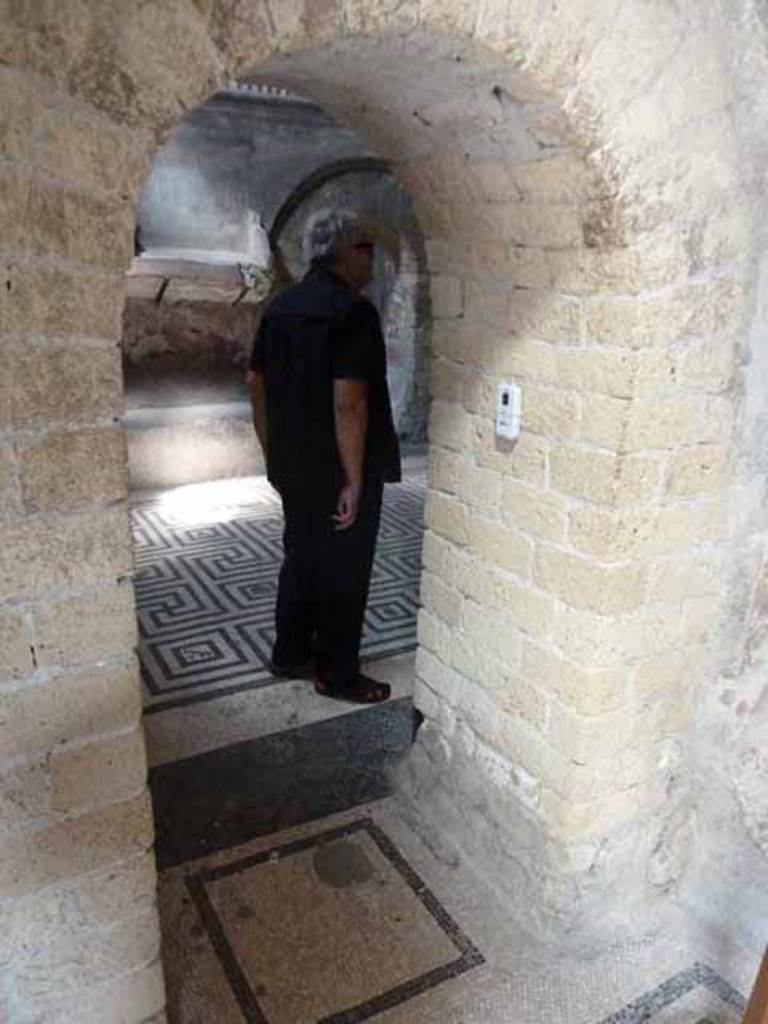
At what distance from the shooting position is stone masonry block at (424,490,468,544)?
218 centimetres

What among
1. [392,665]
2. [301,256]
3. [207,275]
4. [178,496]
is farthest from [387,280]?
[392,665]

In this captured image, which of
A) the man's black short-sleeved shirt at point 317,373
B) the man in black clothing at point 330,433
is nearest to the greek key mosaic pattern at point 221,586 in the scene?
the man in black clothing at point 330,433

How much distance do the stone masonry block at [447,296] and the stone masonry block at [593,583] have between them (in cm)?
69

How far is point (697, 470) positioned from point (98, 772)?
4.74 ft

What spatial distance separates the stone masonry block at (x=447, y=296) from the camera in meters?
2.07

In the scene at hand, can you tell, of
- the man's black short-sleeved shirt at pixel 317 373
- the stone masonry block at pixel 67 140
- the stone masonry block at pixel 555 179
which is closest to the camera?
the stone masonry block at pixel 67 140

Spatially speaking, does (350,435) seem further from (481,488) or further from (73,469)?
(73,469)

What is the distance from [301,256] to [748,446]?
15.6ft

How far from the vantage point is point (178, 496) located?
5.90 m

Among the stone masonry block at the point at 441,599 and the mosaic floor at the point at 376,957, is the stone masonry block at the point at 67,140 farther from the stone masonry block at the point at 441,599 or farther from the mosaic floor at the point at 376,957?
the mosaic floor at the point at 376,957

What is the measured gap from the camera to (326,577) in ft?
9.63

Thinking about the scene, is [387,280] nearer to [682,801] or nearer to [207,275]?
[207,275]

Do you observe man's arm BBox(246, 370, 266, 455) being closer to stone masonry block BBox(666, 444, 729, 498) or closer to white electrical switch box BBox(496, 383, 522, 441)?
white electrical switch box BBox(496, 383, 522, 441)

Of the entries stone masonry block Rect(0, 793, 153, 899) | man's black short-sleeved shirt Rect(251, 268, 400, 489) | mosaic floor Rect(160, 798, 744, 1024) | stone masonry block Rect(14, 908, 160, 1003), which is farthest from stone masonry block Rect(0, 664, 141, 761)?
man's black short-sleeved shirt Rect(251, 268, 400, 489)
